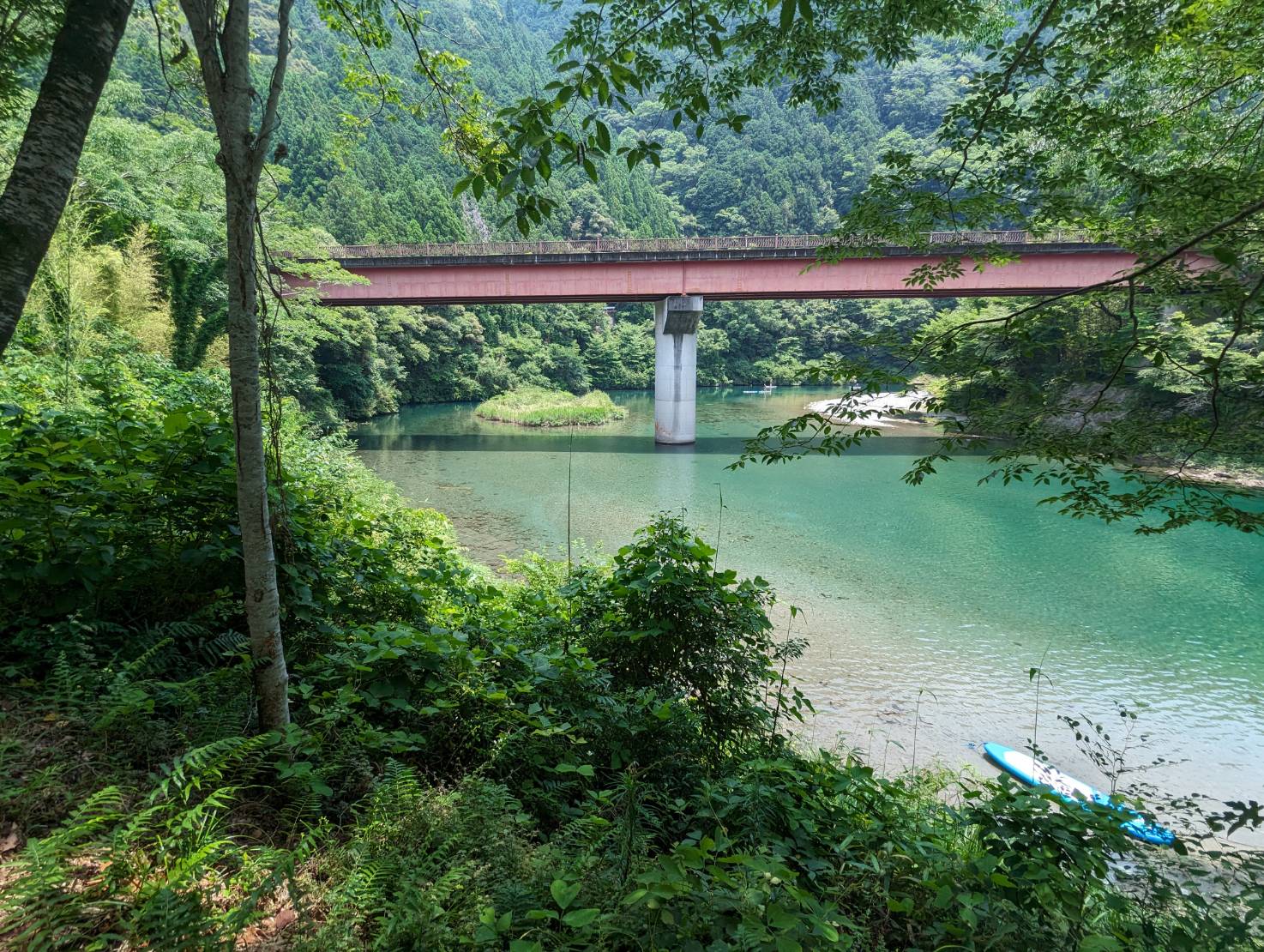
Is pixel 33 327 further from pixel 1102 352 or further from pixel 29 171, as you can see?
pixel 1102 352

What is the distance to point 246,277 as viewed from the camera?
196 centimetres

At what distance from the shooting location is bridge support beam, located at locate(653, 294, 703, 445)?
2392 centimetres

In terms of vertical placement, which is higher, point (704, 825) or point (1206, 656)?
point (704, 825)

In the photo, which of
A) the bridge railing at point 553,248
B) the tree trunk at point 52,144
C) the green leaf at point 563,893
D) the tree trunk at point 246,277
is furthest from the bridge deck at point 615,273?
the green leaf at point 563,893

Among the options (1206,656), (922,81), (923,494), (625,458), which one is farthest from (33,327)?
(922,81)

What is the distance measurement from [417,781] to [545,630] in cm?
159

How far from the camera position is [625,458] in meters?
20.7

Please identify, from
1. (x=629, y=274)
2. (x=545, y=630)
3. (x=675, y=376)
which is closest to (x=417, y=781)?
(x=545, y=630)

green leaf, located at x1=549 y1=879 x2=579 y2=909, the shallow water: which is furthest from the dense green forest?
the shallow water

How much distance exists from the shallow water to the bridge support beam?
3940 millimetres

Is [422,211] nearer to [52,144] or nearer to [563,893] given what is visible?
[52,144]

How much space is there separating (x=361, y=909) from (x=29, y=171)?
8.36 feet

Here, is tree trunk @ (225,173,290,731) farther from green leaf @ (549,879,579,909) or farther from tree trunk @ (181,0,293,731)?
green leaf @ (549,879,579,909)

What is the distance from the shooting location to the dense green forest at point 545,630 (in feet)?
5.20
